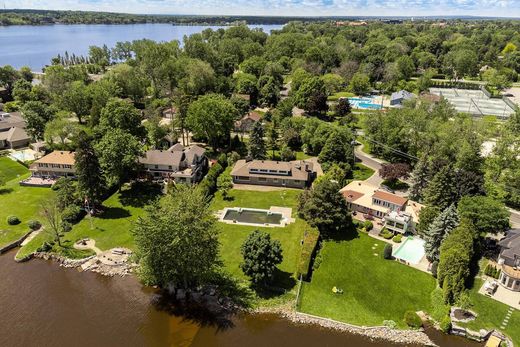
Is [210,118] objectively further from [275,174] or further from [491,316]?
[491,316]

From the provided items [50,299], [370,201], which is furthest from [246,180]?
[50,299]

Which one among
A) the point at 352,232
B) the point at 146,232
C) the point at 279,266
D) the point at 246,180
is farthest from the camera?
the point at 246,180

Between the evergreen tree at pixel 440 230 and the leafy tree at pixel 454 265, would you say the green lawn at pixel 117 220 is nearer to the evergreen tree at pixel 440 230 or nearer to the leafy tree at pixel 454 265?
the leafy tree at pixel 454 265

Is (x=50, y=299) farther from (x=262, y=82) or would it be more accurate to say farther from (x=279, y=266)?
(x=262, y=82)

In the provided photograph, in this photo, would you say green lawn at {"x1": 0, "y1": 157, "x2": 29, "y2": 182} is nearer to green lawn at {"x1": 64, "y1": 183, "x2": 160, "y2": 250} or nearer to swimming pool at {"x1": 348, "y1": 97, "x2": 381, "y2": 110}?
green lawn at {"x1": 64, "y1": 183, "x2": 160, "y2": 250}

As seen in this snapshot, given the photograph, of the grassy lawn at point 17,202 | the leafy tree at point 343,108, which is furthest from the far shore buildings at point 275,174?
the leafy tree at point 343,108

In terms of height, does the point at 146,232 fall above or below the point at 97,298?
above
